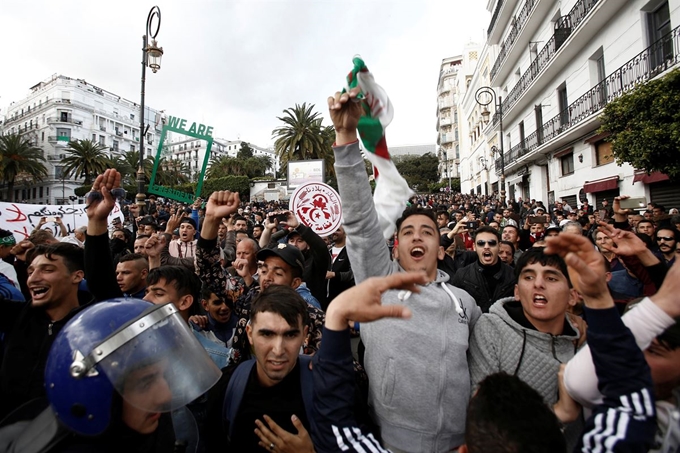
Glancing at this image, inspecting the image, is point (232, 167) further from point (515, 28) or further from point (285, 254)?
point (285, 254)

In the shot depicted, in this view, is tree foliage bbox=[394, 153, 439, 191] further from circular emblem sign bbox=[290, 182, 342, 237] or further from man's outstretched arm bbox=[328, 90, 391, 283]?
man's outstretched arm bbox=[328, 90, 391, 283]

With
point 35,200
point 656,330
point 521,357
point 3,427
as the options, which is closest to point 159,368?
point 3,427

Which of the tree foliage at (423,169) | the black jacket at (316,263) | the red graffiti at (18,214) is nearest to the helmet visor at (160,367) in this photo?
the black jacket at (316,263)

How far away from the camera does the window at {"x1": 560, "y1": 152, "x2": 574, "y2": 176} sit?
18.5 metres

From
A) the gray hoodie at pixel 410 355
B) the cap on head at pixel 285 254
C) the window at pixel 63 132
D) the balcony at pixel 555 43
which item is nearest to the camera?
the gray hoodie at pixel 410 355

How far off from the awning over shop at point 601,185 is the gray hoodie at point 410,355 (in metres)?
15.4

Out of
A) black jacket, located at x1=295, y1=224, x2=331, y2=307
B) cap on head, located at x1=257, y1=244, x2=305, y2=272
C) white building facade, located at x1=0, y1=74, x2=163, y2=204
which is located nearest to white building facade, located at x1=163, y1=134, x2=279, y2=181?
white building facade, located at x1=0, y1=74, x2=163, y2=204

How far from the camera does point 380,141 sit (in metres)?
1.95

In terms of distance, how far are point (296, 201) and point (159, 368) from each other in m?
3.90

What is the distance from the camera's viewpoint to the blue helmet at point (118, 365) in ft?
4.08

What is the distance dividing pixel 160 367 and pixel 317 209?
388cm

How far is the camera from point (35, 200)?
197 ft

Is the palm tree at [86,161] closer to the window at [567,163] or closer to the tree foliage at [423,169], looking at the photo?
the window at [567,163]

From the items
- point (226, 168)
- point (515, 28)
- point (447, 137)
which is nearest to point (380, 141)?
point (515, 28)
